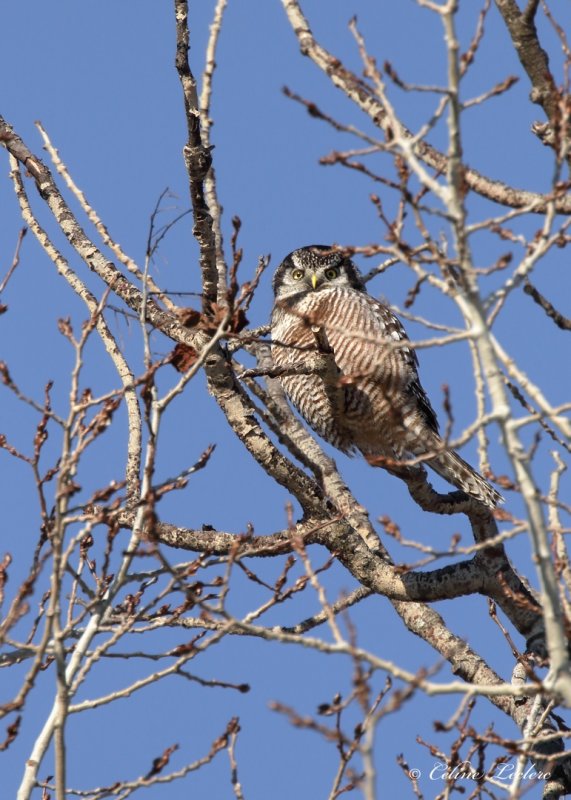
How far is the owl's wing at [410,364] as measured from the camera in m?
7.62

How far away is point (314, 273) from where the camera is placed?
824 centimetres

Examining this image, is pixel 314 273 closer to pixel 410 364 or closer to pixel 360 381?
pixel 410 364

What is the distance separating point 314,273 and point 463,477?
215 cm

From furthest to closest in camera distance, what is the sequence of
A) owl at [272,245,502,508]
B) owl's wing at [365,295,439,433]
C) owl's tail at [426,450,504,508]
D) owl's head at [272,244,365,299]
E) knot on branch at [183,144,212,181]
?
owl's head at [272,244,365,299], owl's wing at [365,295,439,433], owl at [272,245,502,508], owl's tail at [426,450,504,508], knot on branch at [183,144,212,181]

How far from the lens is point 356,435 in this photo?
774 cm

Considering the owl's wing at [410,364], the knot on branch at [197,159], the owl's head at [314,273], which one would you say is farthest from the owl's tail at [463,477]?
the knot on branch at [197,159]

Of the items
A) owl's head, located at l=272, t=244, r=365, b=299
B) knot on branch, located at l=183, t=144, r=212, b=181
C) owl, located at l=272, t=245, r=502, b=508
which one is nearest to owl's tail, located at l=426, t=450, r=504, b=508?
owl, located at l=272, t=245, r=502, b=508

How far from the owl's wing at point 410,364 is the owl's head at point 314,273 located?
0.46 m

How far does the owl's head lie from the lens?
27.0ft

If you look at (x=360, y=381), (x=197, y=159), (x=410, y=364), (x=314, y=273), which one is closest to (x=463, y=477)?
(x=360, y=381)

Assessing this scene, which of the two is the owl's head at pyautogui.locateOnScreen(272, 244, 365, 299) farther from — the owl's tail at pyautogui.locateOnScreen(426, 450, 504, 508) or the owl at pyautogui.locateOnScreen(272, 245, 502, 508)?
the owl's tail at pyautogui.locateOnScreen(426, 450, 504, 508)

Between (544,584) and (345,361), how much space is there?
15.5 ft

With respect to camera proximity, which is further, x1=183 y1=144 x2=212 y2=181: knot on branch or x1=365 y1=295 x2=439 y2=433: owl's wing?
x1=365 y1=295 x2=439 y2=433: owl's wing

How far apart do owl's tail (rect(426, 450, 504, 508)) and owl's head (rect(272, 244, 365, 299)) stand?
5.86 feet
